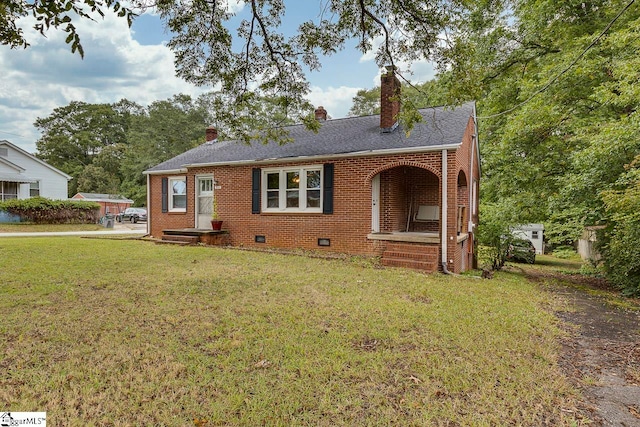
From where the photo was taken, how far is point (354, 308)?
16.5ft

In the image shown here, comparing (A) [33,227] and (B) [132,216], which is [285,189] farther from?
(B) [132,216]

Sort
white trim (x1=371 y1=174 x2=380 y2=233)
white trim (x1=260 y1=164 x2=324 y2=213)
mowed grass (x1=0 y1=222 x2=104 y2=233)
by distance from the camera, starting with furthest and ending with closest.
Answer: mowed grass (x1=0 y1=222 x2=104 y2=233), white trim (x1=260 y1=164 x2=324 y2=213), white trim (x1=371 y1=174 x2=380 y2=233)

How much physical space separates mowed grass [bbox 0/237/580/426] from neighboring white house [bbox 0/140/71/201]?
75.0ft

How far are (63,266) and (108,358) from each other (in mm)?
5525

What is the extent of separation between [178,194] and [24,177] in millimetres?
18622

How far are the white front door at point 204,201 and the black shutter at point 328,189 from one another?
16.3 feet

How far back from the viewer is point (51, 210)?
21078 millimetres

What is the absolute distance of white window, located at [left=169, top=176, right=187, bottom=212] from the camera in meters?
13.9

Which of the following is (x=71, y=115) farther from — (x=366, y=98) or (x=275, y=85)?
(x=275, y=85)

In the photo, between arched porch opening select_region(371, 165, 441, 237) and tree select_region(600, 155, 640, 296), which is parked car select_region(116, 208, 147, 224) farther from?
tree select_region(600, 155, 640, 296)

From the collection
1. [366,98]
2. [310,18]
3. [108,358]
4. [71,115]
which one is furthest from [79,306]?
[71,115]

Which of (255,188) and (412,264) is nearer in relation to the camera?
(412,264)

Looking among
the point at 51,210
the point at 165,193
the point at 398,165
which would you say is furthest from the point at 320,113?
the point at 51,210

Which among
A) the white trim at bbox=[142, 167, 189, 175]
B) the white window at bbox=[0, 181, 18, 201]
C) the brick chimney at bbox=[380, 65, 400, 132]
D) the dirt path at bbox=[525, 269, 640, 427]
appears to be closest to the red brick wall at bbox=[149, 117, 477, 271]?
the brick chimney at bbox=[380, 65, 400, 132]
